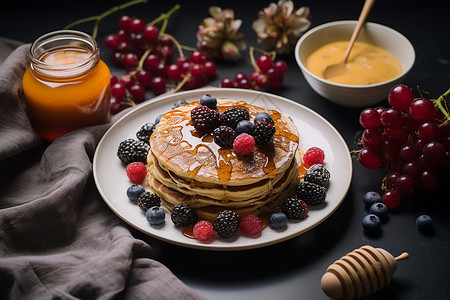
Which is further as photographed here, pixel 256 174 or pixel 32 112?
pixel 32 112

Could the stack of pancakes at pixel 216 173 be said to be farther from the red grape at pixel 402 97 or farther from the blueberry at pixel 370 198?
the red grape at pixel 402 97

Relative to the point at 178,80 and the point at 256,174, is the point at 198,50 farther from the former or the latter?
the point at 256,174

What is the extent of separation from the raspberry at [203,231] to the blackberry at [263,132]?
406 mm

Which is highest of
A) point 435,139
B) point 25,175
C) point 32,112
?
point 435,139

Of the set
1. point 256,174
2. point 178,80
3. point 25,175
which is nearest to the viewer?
point 256,174

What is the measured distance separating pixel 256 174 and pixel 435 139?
0.77 metres

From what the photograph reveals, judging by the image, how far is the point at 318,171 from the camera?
87.0 inches


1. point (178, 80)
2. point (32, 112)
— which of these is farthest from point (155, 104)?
point (32, 112)

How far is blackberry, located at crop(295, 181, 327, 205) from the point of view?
2.10m

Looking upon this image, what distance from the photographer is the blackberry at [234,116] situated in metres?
2.18

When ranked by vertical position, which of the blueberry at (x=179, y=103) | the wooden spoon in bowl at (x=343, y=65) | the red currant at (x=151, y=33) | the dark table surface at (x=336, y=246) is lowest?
the dark table surface at (x=336, y=246)

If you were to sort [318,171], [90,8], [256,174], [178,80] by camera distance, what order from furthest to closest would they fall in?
[90,8]
[178,80]
[318,171]
[256,174]

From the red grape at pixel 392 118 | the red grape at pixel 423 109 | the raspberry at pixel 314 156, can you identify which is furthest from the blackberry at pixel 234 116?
the red grape at pixel 423 109

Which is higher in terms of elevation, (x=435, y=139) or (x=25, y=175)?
(x=435, y=139)
